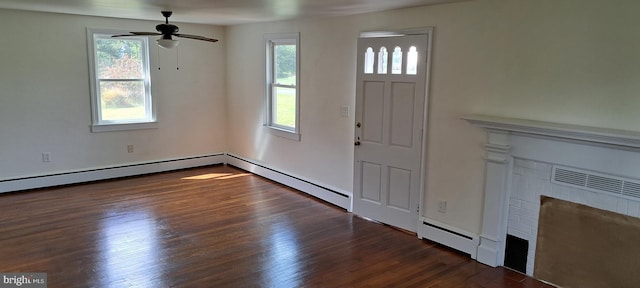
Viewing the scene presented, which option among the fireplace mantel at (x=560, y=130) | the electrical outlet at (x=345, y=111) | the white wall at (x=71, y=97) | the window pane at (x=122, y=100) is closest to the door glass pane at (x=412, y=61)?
the fireplace mantel at (x=560, y=130)

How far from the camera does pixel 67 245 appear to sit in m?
3.97

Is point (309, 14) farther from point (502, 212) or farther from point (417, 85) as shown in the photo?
point (502, 212)

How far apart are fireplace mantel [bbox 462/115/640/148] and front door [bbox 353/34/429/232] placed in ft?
2.44

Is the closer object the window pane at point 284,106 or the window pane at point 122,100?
the window pane at point 284,106

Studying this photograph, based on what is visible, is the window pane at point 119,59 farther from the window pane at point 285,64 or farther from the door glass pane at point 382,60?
the door glass pane at point 382,60

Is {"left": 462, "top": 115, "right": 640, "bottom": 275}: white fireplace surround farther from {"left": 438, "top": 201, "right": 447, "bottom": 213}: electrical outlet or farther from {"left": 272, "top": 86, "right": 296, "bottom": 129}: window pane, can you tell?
{"left": 272, "top": 86, "right": 296, "bottom": 129}: window pane

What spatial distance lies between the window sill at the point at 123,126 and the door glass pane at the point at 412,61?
4.06m

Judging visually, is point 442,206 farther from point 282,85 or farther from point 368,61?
point 282,85

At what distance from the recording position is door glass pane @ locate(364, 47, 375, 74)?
4.55m

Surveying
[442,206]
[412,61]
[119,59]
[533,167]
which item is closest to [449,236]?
[442,206]

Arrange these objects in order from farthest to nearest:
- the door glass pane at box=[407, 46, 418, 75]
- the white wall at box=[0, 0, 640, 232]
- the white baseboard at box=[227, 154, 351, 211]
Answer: the white baseboard at box=[227, 154, 351, 211]
the door glass pane at box=[407, 46, 418, 75]
the white wall at box=[0, 0, 640, 232]

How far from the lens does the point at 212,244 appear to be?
4.05 meters

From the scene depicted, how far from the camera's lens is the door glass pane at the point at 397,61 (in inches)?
168

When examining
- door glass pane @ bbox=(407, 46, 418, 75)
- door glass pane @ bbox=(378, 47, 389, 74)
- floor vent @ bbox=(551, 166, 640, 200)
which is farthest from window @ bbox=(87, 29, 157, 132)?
floor vent @ bbox=(551, 166, 640, 200)
